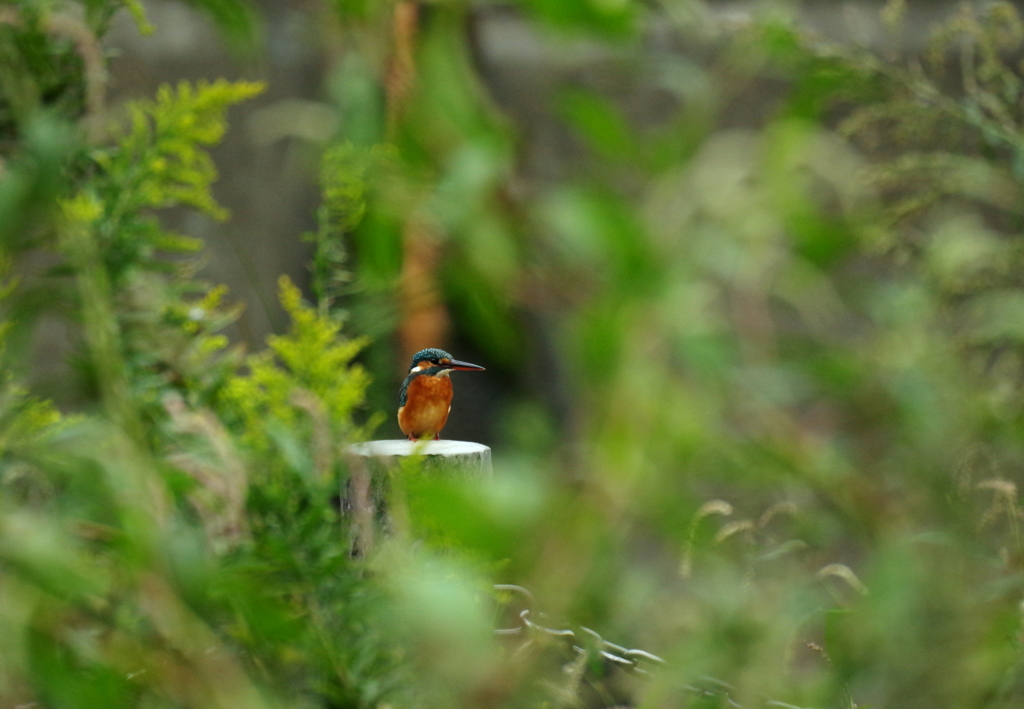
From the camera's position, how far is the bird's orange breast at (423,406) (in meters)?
0.78

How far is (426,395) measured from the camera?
78 centimetres

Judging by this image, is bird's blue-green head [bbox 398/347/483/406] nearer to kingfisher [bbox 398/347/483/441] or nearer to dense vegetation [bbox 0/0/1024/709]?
kingfisher [bbox 398/347/483/441]

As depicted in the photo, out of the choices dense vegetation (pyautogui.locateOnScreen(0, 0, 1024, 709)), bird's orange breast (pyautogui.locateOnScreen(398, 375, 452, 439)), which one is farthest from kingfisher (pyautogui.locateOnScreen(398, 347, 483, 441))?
dense vegetation (pyautogui.locateOnScreen(0, 0, 1024, 709))

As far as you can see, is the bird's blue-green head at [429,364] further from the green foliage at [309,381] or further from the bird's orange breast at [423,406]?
the green foliage at [309,381]

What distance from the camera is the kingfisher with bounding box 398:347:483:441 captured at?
2.56ft

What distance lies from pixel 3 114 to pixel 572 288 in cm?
52

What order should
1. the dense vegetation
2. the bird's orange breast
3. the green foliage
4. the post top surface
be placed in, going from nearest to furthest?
the dense vegetation
the green foliage
the post top surface
the bird's orange breast

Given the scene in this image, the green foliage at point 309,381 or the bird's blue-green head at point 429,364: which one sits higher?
the green foliage at point 309,381

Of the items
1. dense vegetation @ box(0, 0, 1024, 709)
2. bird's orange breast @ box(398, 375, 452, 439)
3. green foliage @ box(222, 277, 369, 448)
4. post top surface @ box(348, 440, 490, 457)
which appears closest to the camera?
dense vegetation @ box(0, 0, 1024, 709)

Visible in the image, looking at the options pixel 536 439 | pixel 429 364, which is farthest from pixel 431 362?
pixel 536 439

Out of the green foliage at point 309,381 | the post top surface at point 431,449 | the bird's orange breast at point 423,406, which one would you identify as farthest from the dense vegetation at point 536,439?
the bird's orange breast at point 423,406

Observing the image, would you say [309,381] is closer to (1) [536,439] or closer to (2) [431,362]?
(1) [536,439]

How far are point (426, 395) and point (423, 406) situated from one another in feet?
0.03

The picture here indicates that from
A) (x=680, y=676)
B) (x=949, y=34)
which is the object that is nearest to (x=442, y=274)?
(x=680, y=676)
